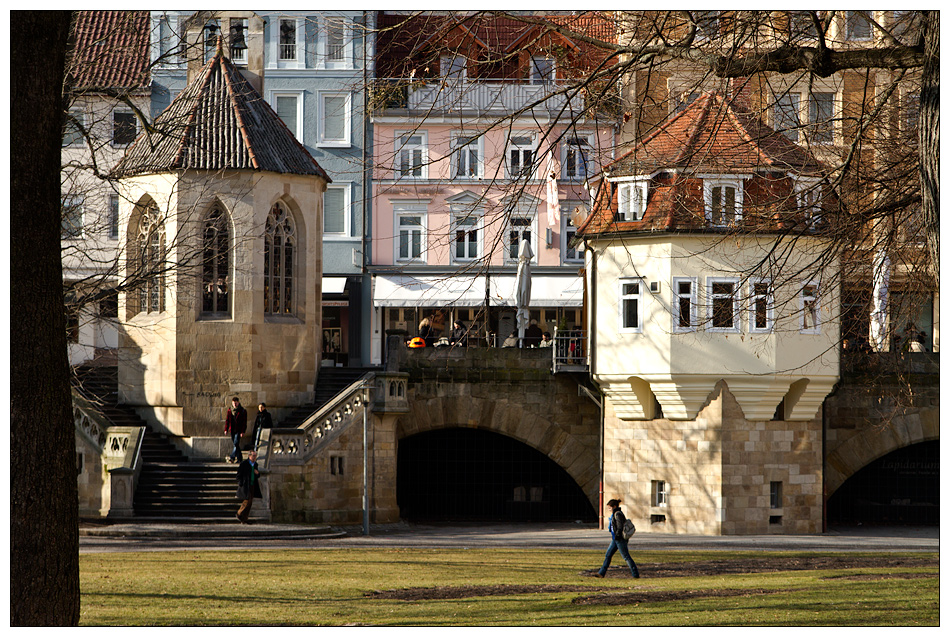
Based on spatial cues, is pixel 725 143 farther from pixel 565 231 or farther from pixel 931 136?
pixel 931 136

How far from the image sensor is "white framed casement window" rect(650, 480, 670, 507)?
97.4ft

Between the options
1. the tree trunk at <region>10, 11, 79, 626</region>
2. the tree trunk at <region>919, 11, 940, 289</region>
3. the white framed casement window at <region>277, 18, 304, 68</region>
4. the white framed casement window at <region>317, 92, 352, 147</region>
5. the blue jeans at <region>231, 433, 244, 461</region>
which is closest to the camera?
the tree trunk at <region>10, 11, 79, 626</region>

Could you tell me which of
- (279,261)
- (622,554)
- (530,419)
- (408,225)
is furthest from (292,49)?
(622,554)

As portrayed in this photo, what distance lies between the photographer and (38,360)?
928 centimetres

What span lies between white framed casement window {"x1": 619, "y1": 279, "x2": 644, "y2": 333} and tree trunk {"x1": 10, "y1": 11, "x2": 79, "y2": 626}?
21586mm

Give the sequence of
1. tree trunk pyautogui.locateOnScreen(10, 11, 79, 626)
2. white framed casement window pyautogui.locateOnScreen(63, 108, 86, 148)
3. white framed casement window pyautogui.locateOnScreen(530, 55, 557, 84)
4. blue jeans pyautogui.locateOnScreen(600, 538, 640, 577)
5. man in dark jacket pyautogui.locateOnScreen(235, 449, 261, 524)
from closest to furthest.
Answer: tree trunk pyautogui.locateOnScreen(10, 11, 79, 626), white framed casement window pyautogui.locateOnScreen(530, 55, 557, 84), white framed casement window pyautogui.locateOnScreen(63, 108, 86, 148), blue jeans pyautogui.locateOnScreen(600, 538, 640, 577), man in dark jacket pyautogui.locateOnScreen(235, 449, 261, 524)

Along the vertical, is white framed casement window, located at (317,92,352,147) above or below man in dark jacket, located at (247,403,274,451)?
above

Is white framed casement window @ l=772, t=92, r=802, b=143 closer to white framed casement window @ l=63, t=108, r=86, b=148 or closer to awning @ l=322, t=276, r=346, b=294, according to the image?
white framed casement window @ l=63, t=108, r=86, b=148

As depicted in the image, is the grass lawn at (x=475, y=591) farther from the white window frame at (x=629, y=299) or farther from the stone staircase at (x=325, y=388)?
the white window frame at (x=629, y=299)

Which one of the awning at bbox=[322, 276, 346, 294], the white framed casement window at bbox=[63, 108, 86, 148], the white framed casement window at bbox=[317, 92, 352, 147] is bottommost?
the awning at bbox=[322, 276, 346, 294]

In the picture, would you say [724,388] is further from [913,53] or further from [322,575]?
[913,53]

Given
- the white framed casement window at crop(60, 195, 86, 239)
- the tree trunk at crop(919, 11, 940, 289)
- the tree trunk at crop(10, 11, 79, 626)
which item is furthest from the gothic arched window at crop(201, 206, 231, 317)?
the tree trunk at crop(919, 11, 940, 289)

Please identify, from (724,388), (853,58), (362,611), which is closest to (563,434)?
(724,388)

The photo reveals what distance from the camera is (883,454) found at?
32.7m
